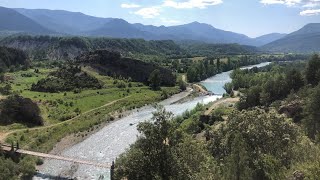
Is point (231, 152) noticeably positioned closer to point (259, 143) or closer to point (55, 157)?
point (259, 143)

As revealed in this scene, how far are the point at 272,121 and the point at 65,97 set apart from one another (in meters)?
103

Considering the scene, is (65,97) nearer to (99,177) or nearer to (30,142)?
(30,142)

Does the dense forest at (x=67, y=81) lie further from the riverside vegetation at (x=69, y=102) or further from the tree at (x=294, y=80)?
the tree at (x=294, y=80)

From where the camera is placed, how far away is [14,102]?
106 metres

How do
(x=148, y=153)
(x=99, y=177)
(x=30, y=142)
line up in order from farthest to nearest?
(x=30, y=142) → (x=99, y=177) → (x=148, y=153)

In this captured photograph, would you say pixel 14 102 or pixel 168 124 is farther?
pixel 14 102

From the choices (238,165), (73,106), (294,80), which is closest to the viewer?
(238,165)

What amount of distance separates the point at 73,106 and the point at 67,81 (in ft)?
130

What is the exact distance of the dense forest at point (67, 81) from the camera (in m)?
151

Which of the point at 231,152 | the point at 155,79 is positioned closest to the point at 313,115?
the point at 231,152

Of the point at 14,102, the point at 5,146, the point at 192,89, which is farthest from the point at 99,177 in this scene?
the point at 192,89

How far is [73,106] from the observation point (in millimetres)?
127812

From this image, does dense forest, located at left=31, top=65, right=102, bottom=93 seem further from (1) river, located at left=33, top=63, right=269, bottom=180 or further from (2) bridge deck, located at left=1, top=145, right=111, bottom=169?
(2) bridge deck, located at left=1, top=145, right=111, bottom=169

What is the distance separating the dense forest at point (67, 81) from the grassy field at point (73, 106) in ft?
14.9
